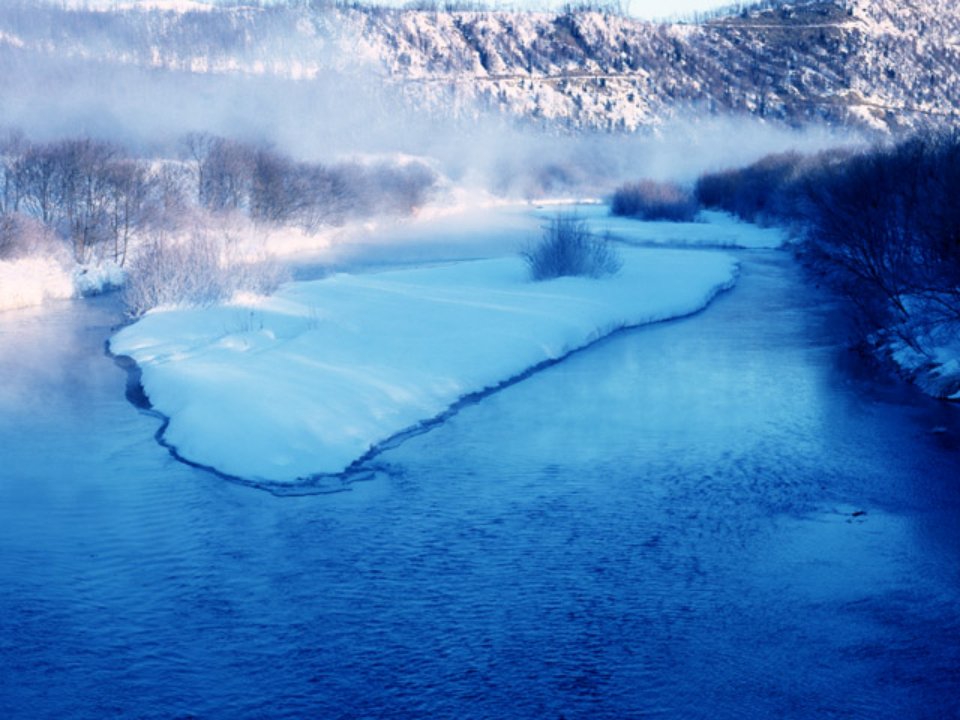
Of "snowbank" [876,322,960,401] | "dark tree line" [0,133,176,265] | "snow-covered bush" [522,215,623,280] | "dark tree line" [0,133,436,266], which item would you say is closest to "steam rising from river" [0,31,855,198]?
"dark tree line" [0,133,436,266]

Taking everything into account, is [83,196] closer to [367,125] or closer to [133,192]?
[133,192]

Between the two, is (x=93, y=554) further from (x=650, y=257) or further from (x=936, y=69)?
(x=936, y=69)

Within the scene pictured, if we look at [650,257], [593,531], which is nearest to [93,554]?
[593,531]

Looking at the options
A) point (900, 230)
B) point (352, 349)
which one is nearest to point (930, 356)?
point (900, 230)

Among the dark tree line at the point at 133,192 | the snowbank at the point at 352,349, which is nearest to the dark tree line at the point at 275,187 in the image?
the dark tree line at the point at 133,192

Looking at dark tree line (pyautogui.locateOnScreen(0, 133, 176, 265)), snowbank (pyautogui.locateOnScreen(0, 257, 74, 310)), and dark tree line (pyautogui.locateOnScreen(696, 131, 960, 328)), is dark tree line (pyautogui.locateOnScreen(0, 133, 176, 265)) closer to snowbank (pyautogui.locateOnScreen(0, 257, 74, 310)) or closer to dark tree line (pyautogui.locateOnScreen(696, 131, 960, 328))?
snowbank (pyautogui.locateOnScreen(0, 257, 74, 310))

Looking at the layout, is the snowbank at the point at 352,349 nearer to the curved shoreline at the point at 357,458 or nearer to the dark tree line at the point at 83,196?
the curved shoreline at the point at 357,458
